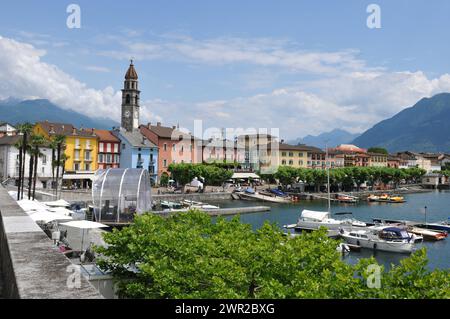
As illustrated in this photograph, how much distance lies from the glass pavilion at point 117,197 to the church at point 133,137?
160 feet

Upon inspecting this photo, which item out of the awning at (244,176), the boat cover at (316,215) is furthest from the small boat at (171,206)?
the awning at (244,176)

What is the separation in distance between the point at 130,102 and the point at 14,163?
99.9 ft

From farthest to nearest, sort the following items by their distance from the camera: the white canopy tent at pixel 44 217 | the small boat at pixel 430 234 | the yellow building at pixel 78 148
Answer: the yellow building at pixel 78 148 < the small boat at pixel 430 234 < the white canopy tent at pixel 44 217

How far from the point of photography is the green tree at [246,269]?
33.0 ft

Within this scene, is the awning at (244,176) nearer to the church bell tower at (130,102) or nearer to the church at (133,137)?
the church at (133,137)

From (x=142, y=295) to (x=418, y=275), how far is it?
25.3 ft

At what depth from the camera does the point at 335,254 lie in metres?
13.4

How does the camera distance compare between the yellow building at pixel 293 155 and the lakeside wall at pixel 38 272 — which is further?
the yellow building at pixel 293 155

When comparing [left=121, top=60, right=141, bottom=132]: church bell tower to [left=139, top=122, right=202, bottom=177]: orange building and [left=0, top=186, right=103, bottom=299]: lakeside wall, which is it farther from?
[left=0, top=186, right=103, bottom=299]: lakeside wall

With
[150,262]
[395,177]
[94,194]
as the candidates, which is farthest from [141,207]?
[395,177]

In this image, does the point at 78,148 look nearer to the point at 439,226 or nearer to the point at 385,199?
the point at 385,199

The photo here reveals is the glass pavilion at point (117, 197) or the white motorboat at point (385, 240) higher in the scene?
the glass pavilion at point (117, 197)

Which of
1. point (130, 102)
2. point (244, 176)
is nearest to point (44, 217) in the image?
point (130, 102)

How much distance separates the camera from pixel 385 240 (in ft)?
150
